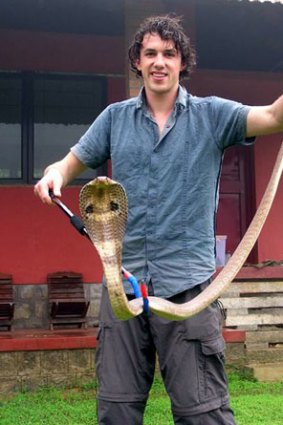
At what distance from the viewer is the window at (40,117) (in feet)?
24.0

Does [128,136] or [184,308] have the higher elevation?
[128,136]

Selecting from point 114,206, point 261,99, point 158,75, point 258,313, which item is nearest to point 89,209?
point 114,206

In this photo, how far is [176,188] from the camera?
244 centimetres

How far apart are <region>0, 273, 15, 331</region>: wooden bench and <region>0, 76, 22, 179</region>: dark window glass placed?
1254 mm

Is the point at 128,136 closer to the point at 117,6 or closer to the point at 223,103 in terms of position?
the point at 223,103

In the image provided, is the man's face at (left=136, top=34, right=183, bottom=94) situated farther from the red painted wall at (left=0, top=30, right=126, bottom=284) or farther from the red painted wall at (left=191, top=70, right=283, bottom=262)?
the red painted wall at (left=191, top=70, right=283, bottom=262)

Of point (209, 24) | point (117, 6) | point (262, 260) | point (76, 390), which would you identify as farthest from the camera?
point (262, 260)

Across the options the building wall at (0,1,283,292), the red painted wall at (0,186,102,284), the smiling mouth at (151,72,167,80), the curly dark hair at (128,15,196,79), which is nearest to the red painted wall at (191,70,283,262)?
the building wall at (0,1,283,292)

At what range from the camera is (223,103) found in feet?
8.08

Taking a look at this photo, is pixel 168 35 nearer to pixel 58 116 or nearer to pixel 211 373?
pixel 211 373

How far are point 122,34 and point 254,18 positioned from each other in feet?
5.42

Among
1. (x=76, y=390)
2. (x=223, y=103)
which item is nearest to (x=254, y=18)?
(x=76, y=390)

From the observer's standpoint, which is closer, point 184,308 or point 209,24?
point 184,308

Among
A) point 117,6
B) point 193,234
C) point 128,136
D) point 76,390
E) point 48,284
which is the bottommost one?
point 76,390
